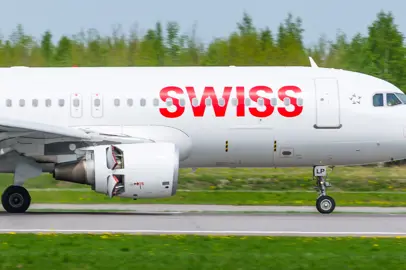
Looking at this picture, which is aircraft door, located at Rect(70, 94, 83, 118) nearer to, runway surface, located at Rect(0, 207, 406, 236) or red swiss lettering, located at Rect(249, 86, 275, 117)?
runway surface, located at Rect(0, 207, 406, 236)

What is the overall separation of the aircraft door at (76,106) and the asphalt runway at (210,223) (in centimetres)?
288

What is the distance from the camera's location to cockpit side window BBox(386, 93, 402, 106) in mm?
26750

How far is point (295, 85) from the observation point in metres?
26.5

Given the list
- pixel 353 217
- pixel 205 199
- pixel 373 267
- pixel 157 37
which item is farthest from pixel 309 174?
pixel 373 267

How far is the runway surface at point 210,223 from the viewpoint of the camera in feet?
68.9

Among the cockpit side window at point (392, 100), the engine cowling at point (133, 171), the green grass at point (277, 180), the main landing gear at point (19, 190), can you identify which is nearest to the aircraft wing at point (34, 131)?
the engine cowling at point (133, 171)

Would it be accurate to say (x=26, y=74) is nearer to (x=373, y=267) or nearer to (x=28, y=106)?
(x=28, y=106)

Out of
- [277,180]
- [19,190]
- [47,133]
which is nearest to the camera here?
[47,133]

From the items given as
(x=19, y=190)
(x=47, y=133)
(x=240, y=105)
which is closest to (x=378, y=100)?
(x=240, y=105)

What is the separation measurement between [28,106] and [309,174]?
1875 centimetres

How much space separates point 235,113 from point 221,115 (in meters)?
0.41

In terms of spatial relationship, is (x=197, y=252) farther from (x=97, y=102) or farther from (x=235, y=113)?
(x=97, y=102)

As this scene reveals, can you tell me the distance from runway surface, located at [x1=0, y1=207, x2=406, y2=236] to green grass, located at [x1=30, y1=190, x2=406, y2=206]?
6.33 meters

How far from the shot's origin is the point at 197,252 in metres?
17.2
